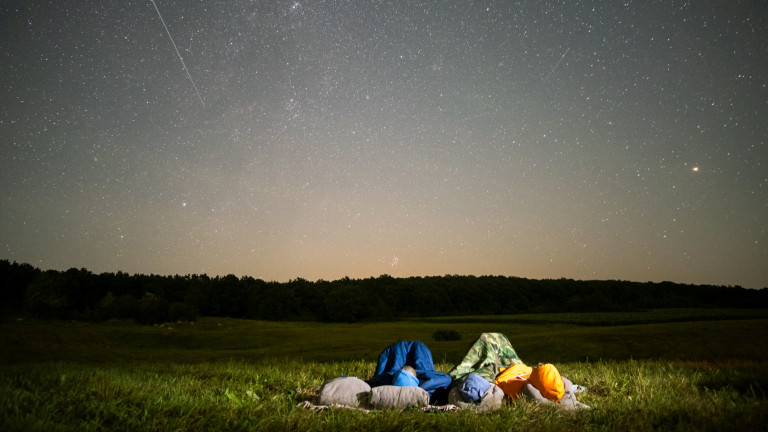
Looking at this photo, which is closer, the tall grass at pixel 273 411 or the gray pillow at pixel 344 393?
the tall grass at pixel 273 411

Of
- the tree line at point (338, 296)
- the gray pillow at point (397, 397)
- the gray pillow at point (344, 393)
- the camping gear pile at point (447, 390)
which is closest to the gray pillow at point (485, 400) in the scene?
the camping gear pile at point (447, 390)

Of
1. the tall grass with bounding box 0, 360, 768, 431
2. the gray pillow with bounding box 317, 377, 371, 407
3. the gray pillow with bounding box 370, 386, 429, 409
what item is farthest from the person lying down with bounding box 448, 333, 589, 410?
the gray pillow with bounding box 317, 377, 371, 407

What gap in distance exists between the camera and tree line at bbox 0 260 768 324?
89750 millimetres

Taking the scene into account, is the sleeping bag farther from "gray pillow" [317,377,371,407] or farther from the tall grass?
"gray pillow" [317,377,371,407]

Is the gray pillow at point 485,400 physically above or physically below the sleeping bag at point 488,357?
below

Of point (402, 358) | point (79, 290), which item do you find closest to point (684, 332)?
point (402, 358)

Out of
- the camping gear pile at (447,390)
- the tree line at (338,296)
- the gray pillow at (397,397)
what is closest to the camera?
the gray pillow at (397,397)

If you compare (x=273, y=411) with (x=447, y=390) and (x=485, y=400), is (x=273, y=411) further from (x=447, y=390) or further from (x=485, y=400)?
(x=447, y=390)

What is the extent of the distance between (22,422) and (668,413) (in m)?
8.69

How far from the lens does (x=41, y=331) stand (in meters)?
Answer: 47.3

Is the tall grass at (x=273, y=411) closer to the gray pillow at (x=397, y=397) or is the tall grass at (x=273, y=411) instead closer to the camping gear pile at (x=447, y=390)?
the camping gear pile at (x=447, y=390)

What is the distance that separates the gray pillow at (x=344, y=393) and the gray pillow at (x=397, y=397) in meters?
0.39

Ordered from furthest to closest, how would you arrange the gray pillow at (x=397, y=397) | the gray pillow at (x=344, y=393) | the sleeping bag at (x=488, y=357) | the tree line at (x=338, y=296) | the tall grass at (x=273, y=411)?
the tree line at (x=338, y=296)
the sleeping bag at (x=488, y=357)
the gray pillow at (x=344, y=393)
the gray pillow at (x=397, y=397)
the tall grass at (x=273, y=411)

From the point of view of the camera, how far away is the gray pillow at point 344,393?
7832 mm
